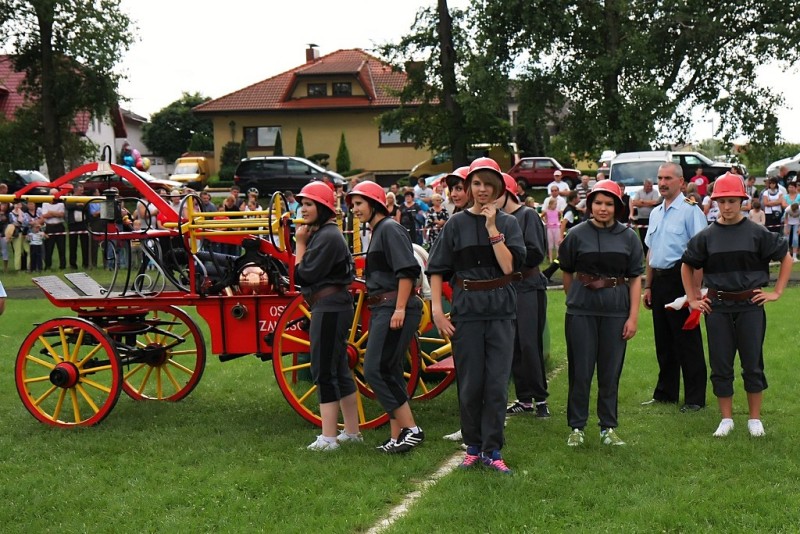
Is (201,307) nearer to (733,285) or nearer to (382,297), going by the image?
(382,297)

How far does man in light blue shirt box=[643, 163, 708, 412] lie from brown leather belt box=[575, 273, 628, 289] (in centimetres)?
140

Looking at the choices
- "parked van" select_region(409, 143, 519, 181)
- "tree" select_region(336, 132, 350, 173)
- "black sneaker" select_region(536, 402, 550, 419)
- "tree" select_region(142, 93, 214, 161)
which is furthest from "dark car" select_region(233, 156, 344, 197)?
"tree" select_region(142, 93, 214, 161)

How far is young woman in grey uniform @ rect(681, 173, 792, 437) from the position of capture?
7.34 m

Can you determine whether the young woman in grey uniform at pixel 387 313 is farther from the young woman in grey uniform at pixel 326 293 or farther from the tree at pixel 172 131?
the tree at pixel 172 131

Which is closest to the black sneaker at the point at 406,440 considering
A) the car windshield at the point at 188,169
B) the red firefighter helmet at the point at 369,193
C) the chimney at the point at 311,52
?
the red firefighter helmet at the point at 369,193

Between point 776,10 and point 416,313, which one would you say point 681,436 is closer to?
point 416,313

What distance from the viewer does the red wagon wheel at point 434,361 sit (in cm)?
838

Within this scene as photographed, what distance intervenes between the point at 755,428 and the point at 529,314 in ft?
6.15

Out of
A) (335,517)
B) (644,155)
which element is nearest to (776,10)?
(644,155)

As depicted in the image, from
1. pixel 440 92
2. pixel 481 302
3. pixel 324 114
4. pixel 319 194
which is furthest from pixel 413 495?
pixel 324 114

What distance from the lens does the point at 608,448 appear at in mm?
7176

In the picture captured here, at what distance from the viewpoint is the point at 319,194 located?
7469mm

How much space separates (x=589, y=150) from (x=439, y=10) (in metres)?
6.64

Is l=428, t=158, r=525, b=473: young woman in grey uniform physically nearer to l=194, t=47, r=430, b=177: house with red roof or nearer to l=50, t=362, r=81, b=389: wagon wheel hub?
l=50, t=362, r=81, b=389: wagon wheel hub
